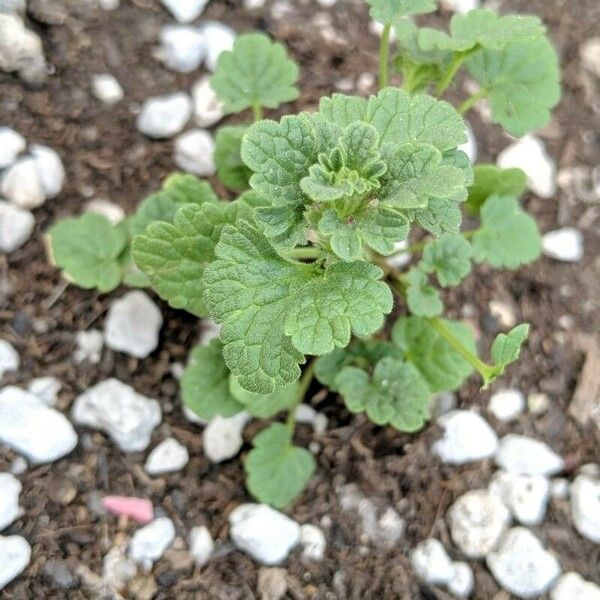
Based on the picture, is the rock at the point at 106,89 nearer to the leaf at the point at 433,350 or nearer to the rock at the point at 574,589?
the leaf at the point at 433,350

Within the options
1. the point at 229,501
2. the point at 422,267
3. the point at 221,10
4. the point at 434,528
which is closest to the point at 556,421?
the point at 434,528

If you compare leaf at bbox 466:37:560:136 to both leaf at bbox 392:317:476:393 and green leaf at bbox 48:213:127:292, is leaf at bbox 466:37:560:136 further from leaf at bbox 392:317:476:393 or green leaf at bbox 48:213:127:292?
green leaf at bbox 48:213:127:292

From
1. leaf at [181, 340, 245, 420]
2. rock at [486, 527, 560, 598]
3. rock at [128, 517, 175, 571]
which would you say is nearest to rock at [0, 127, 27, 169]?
leaf at [181, 340, 245, 420]

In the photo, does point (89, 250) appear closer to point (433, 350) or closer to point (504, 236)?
point (433, 350)

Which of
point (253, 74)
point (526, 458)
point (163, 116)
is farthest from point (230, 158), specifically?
point (526, 458)

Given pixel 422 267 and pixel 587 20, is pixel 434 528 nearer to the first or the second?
pixel 422 267
